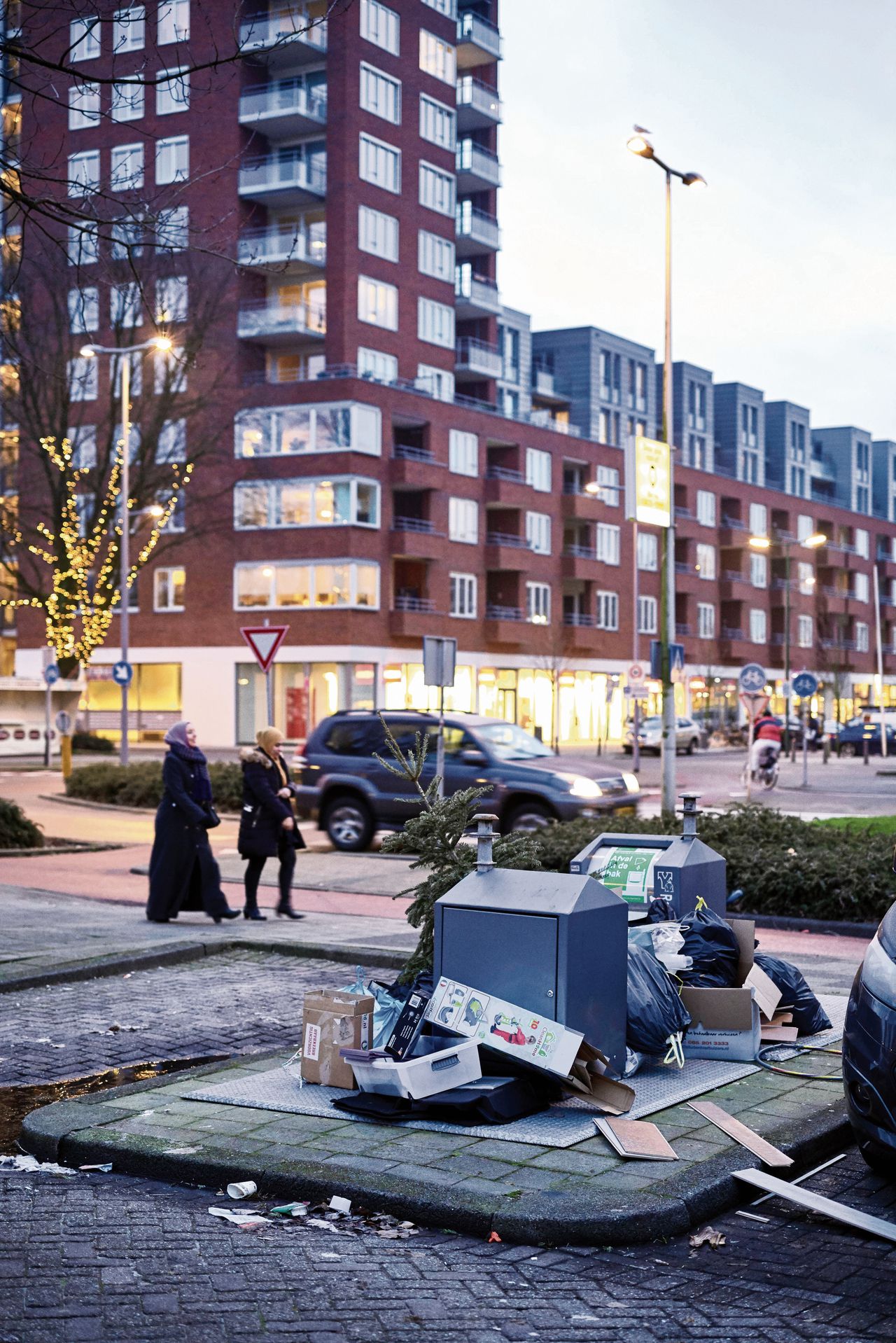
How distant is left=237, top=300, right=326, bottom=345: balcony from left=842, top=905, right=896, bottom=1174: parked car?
5252cm

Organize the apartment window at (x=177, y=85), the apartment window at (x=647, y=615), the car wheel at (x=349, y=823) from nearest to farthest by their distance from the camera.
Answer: the apartment window at (x=177, y=85) < the car wheel at (x=349, y=823) < the apartment window at (x=647, y=615)

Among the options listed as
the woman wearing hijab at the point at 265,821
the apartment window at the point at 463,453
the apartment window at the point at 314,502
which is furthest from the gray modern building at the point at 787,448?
the woman wearing hijab at the point at 265,821

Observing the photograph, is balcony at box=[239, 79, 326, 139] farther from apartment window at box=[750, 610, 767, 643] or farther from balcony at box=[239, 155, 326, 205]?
apartment window at box=[750, 610, 767, 643]

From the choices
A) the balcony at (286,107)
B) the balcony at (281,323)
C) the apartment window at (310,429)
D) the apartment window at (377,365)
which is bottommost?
the apartment window at (310,429)

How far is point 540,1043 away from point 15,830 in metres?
15.6

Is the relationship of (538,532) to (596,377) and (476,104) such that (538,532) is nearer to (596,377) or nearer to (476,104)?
(476,104)

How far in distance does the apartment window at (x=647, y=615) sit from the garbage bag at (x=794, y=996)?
68100 mm

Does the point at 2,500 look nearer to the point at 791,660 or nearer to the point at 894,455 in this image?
the point at 791,660

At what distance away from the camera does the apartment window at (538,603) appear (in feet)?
216

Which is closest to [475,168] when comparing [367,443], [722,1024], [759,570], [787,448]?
[367,443]

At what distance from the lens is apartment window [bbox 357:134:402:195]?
56844mm

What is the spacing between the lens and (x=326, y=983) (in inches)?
391

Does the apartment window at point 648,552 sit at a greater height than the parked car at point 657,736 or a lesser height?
greater

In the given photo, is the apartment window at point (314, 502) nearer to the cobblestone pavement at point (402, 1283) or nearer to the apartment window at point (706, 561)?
the apartment window at point (706, 561)
